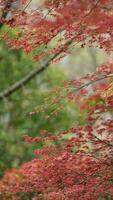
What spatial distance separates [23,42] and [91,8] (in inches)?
35.3

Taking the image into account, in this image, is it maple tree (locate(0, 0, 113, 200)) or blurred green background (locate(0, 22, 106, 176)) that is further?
blurred green background (locate(0, 22, 106, 176))

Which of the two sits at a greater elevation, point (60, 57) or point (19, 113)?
point (60, 57)

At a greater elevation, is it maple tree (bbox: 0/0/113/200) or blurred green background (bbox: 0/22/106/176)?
maple tree (bbox: 0/0/113/200)

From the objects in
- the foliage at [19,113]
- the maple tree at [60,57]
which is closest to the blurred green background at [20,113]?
the foliage at [19,113]

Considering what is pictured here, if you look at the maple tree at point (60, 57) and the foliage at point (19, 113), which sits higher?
the maple tree at point (60, 57)

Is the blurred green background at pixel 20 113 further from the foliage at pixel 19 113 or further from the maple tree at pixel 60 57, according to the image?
the maple tree at pixel 60 57

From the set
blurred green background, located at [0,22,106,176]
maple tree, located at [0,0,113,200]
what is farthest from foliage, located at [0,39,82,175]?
maple tree, located at [0,0,113,200]

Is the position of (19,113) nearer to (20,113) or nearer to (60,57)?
(20,113)

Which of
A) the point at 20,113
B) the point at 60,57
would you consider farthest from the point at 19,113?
the point at 60,57

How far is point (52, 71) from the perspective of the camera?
14719 millimetres

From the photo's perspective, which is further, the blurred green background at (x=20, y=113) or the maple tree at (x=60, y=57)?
the blurred green background at (x=20, y=113)

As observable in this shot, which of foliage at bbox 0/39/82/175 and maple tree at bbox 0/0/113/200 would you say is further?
foliage at bbox 0/39/82/175

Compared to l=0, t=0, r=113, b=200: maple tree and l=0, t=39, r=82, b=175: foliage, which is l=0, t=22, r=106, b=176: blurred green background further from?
l=0, t=0, r=113, b=200: maple tree

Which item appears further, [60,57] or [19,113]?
[19,113]
